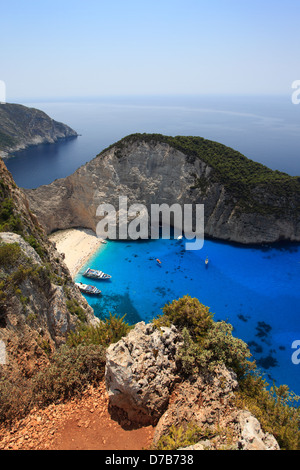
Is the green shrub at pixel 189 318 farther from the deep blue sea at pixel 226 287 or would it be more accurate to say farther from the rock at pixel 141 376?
the deep blue sea at pixel 226 287

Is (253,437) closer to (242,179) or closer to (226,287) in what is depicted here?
(226,287)

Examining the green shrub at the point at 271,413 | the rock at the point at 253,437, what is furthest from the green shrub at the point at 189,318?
the rock at the point at 253,437

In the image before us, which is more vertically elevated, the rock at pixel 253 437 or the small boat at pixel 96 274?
the rock at pixel 253 437

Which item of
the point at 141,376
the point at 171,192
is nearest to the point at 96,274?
the point at 171,192

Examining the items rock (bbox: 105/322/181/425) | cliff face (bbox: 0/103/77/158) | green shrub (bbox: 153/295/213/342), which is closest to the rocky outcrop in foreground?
rock (bbox: 105/322/181/425)

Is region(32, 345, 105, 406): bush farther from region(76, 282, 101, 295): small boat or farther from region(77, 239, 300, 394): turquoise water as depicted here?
region(76, 282, 101, 295): small boat

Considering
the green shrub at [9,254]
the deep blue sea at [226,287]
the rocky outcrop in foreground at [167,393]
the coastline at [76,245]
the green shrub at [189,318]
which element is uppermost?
the green shrub at [9,254]

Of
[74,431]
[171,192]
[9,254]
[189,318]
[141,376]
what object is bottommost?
[171,192]
